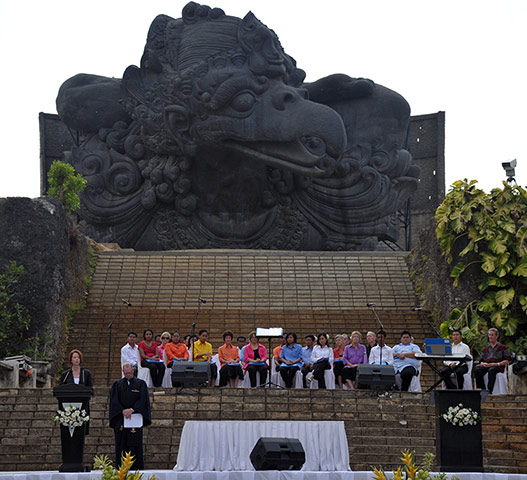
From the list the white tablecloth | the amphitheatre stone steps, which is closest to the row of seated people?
the amphitheatre stone steps

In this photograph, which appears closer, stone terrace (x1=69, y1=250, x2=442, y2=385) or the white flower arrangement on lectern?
the white flower arrangement on lectern

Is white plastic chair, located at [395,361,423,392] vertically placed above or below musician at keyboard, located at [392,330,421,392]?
below

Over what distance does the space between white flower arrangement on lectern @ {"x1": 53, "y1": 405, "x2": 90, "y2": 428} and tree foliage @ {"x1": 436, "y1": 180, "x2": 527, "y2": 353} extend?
26.0ft

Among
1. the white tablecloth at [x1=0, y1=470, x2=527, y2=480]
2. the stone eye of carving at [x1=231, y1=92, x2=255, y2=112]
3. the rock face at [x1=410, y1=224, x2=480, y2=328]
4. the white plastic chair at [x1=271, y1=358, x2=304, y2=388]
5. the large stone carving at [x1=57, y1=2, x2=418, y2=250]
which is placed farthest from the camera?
the large stone carving at [x1=57, y1=2, x2=418, y2=250]

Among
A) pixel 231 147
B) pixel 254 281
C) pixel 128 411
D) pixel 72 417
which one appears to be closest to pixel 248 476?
pixel 128 411

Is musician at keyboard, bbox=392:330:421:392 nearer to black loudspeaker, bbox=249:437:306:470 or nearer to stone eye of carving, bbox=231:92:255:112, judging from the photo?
black loudspeaker, bbox=249:437:306:470

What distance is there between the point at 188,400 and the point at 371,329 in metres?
6.10

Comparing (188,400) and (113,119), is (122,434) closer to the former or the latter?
(188,400)

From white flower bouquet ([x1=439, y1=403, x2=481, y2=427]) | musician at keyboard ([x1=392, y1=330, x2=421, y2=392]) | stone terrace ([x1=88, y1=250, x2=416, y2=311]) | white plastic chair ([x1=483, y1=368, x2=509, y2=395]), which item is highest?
stone terrace ([x1=88, y1=250, x2=416, y2=311])

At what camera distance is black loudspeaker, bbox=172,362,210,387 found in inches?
540

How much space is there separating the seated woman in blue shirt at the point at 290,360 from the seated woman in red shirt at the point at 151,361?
1731mm

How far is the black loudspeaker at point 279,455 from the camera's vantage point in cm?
984

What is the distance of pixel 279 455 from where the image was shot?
32.4 ft

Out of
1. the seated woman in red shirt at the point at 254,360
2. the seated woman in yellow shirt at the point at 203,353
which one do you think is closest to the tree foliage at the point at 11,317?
the seated woman in yellow shirt at the point at 203,353
